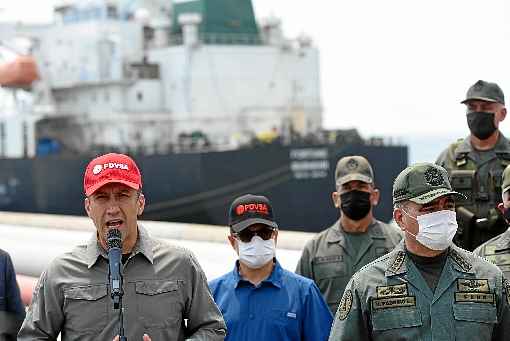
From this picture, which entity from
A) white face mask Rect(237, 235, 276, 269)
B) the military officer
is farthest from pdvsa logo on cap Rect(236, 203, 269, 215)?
the military officer

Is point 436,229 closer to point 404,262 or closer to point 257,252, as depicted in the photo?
point 404,262

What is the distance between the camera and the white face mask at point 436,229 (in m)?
2.94

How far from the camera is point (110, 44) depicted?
2478 centimetres

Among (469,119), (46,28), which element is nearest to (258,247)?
(469,119)

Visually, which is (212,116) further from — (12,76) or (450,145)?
(450,145)

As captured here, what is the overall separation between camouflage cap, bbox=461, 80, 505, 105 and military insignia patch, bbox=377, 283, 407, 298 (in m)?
2.51

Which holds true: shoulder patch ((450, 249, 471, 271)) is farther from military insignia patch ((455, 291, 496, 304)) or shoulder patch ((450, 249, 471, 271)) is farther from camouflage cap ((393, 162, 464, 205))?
camouflage cap ((393, 162, 464, 205))

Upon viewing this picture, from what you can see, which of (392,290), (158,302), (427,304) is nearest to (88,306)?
(158,302)

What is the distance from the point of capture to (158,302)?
315 centimetres

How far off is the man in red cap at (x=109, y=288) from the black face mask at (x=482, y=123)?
8.48 ft

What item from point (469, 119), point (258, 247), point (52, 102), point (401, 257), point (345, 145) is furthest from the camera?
point (52, 102)

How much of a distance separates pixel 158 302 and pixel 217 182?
17799 mm

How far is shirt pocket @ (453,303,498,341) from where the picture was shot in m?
2.93

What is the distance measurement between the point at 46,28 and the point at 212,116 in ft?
18.2
